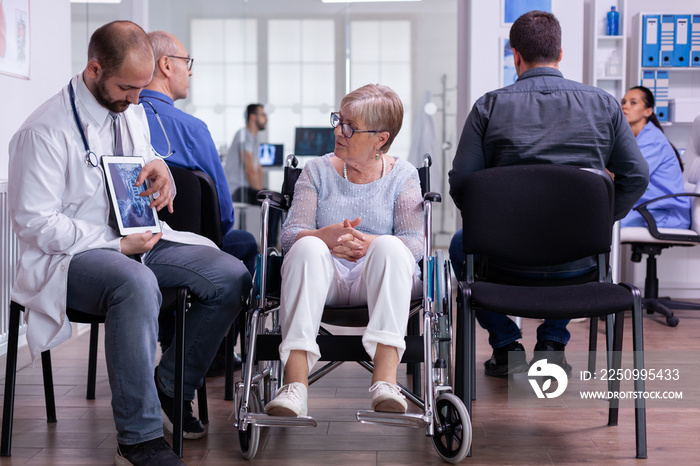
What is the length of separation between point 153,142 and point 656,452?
1.86 metres

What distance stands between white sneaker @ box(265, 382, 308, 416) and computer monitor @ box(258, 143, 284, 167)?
156 inches

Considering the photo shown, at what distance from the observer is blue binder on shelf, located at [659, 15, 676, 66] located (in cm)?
495

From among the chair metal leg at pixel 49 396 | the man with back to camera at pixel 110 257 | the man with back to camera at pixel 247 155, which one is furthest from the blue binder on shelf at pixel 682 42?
the chair metal leg at pixel 49 396

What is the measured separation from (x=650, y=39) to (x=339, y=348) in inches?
156

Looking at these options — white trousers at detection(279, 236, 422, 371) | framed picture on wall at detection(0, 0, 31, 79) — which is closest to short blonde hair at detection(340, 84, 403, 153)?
white trousers at detection(279, 236, 422, 371)

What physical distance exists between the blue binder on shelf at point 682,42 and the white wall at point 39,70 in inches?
150

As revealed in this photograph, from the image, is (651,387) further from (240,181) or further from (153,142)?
(240,181)

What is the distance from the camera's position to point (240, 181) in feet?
18.8

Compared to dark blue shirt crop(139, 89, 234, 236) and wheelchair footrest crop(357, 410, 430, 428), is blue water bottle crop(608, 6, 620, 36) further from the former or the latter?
wheelchair footrest crop(357, 410, 430, 428)

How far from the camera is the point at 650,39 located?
498 cm

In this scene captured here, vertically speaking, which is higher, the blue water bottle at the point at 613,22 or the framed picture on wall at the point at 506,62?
the blue water bottle at the point at 613,22

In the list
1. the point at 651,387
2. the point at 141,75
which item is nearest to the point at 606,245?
the point at 651,387

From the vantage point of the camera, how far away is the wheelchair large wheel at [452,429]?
1950mm

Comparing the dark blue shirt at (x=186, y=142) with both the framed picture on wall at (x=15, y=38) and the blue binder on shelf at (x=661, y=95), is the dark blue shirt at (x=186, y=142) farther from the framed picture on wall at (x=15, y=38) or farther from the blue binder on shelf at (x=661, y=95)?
the blue binder on shelf at (x=661, y=95)
